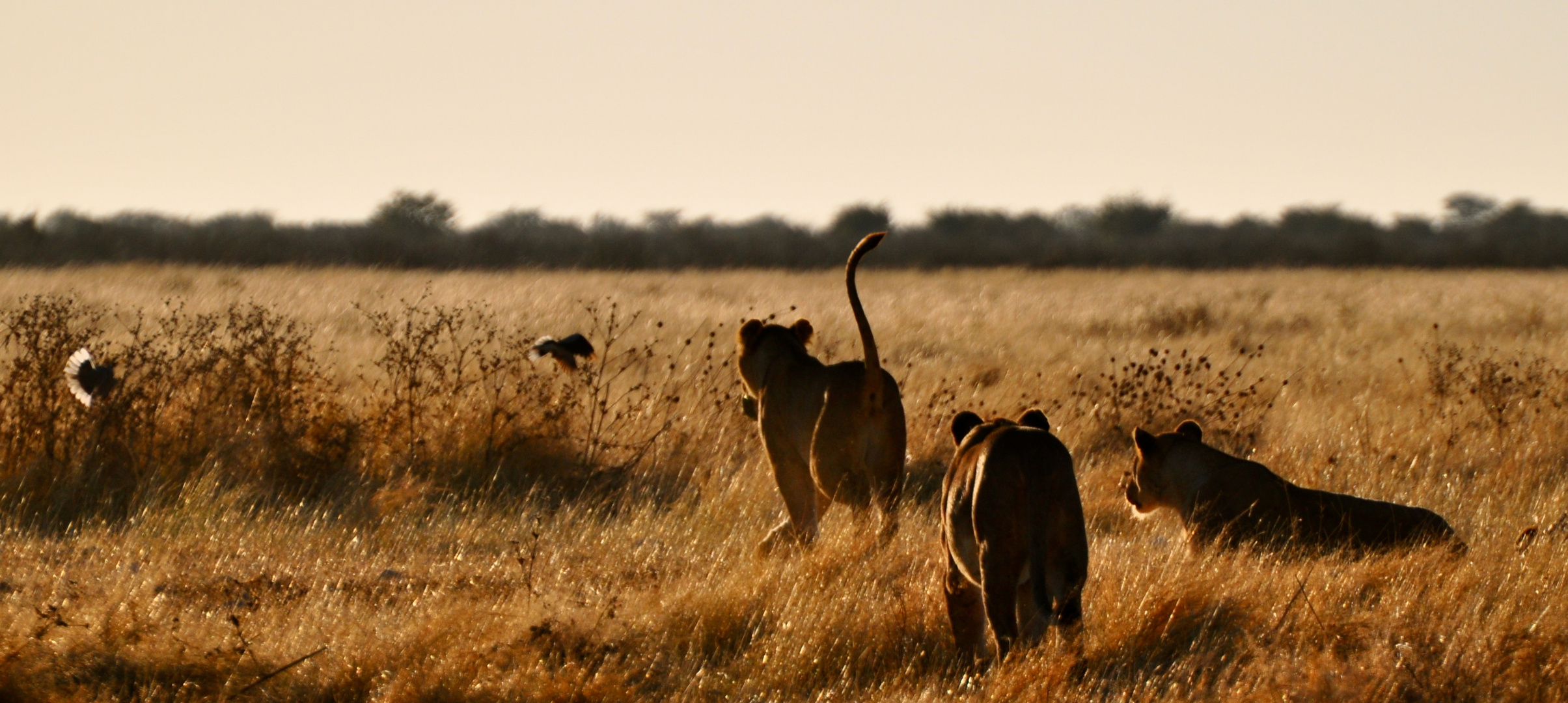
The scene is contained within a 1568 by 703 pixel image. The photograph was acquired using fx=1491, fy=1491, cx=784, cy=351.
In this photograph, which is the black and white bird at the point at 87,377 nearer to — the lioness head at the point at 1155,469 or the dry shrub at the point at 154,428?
the dry shrub at the point at 154,428

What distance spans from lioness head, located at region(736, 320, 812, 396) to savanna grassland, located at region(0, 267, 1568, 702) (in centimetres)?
79

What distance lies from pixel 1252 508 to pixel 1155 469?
53 centimetres

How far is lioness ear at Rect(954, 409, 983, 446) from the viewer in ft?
17.8

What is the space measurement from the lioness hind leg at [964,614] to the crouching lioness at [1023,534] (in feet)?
0.54

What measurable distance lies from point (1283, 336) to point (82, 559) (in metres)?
14.2

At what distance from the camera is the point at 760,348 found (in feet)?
22.8

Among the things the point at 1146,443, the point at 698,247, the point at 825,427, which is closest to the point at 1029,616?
the point at 825,427

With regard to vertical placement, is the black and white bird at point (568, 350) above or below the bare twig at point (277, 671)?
above

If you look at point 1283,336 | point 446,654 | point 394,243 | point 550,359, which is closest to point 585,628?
point 446,654

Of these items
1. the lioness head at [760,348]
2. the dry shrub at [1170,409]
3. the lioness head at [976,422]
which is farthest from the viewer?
the dry shrub at [1170,409]

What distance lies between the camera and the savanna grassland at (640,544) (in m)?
5.03

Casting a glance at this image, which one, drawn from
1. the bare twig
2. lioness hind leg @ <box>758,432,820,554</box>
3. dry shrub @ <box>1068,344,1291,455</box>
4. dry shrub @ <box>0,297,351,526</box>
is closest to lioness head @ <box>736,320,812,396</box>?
lioness hind leg @ <box>758,432,820,554</box>

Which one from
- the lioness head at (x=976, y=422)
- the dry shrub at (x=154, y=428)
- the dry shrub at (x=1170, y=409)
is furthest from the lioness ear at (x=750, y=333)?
the dry shrub at (x=1170, y=409)

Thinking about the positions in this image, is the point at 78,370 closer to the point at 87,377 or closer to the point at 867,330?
the point at 87,377
